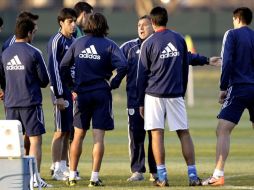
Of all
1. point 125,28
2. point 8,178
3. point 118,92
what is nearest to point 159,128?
point 8,178

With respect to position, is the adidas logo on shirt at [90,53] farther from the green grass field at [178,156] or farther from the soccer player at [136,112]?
the green grass field at [178,156]

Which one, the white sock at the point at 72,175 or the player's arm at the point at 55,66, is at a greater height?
the player's arm at the point at 55,66

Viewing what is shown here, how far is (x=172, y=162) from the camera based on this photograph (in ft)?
62.7

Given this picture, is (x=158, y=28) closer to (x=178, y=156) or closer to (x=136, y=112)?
(x=136, y=112)

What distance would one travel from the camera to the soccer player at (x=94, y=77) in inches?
606

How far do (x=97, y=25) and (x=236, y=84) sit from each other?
2.05m

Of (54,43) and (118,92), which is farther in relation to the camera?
(118,92)

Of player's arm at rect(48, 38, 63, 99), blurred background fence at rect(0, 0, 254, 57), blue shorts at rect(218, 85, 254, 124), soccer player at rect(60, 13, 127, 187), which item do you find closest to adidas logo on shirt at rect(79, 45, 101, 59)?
soccer player at rect(60, 13, 127, 187)

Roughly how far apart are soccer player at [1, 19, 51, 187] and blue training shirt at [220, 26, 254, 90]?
250 cm

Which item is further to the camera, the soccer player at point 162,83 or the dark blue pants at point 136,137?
the dark blue pants at point 136,137

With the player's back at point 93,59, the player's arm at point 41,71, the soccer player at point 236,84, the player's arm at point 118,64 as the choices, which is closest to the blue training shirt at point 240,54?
the soccer player at point 236,84

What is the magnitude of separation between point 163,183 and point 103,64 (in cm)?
186

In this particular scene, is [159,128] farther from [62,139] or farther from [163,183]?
[62,139]

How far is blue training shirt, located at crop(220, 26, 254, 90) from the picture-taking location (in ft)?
49.8
